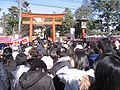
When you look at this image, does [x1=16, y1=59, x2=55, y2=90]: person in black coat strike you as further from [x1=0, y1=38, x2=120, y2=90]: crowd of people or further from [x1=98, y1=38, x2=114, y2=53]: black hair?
[x1=98, y1=38, x2=114, y2=53]: black hair

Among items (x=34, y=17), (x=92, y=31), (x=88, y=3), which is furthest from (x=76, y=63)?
(x=88, y=3)

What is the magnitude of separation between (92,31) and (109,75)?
159 ft

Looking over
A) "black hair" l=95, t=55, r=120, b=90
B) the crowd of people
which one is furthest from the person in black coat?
"black hair" l=95, t=55, r=120, b=90

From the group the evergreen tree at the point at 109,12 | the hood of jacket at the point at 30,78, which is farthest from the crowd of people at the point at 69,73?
the evergreen tree at the point at 109,12

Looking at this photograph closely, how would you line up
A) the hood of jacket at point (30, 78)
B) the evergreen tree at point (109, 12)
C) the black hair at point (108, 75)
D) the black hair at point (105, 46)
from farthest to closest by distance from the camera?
the evergreen tree at point (109, 12)
the black hair at point (105, 46)
the hood of jacket at point (30, 78)
the black hair at point (108, 75)

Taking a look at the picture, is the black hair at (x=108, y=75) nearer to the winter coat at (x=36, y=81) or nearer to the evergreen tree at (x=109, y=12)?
the winter coat at (x=36, y=81)

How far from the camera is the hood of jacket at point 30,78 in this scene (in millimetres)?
4281

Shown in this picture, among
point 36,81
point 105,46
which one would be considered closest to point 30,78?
point 36,81

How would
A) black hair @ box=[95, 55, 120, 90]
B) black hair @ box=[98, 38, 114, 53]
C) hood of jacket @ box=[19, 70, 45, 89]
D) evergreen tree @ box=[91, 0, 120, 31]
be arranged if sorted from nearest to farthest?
1. black hair @ box=[95, 55, 120, 90]
2. hood of jacket @ box=[19, 70, 45, 89]
3. black hair @ box=[98, 38, 114, 53]
4. evergreen tree @ box=[91, 0, 120, 31]

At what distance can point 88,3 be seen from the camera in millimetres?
54750

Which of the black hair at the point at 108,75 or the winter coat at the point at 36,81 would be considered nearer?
the black hair at the point at 108,75

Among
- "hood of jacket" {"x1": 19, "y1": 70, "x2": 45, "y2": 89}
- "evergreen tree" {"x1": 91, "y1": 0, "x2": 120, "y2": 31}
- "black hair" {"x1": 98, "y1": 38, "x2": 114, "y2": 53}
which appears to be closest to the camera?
"hood of jacket" {"x1": 19, "y1": 70, "x2": 45, "y2": 89}

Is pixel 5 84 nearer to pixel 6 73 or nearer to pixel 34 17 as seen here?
pixel 6 73

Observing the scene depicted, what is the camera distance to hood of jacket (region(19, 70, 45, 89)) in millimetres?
4281
